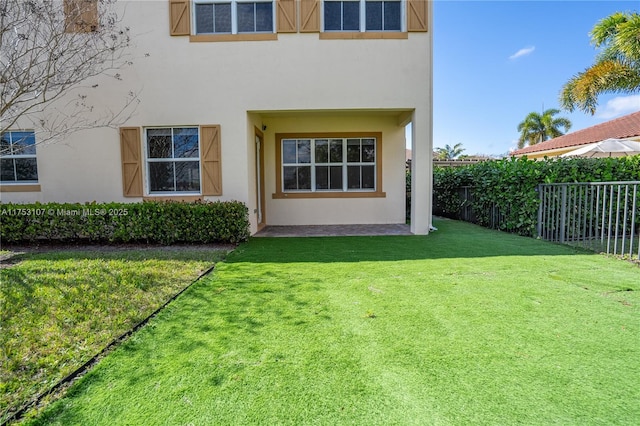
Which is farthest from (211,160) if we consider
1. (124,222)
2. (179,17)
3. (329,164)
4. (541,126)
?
(541,126)

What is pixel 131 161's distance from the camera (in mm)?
8078

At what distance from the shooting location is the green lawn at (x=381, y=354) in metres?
2.13

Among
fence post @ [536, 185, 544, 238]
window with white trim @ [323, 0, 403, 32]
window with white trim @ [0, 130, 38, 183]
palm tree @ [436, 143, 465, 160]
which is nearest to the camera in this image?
fence post @ [536, 185, 544, 238]

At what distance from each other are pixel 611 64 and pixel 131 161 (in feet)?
50.1

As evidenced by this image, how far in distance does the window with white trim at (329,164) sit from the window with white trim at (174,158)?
278cm

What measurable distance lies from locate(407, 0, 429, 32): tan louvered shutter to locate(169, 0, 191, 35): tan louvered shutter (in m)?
5.03

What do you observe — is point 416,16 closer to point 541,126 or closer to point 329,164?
point 329,164

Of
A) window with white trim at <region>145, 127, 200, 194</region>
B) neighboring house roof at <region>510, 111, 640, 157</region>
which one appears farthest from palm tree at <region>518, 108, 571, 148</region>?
window with white trim at <region>145, 127, 200, 194</region>

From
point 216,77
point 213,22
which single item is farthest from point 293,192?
point 213,22

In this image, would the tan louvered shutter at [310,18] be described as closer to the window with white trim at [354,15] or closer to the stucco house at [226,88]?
the stucco house at [226,88]

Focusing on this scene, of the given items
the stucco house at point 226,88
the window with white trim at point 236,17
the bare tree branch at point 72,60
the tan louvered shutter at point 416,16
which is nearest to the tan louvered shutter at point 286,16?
the stucco house at point 226,88

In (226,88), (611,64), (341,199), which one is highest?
(611,64)

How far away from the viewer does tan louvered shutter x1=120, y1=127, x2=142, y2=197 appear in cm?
805

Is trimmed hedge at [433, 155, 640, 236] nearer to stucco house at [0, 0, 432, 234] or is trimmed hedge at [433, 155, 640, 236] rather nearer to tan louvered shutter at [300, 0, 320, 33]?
stucco house at [0, 0, 432, 234]
